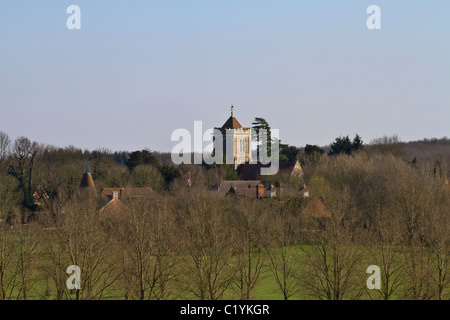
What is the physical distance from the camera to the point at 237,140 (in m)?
106

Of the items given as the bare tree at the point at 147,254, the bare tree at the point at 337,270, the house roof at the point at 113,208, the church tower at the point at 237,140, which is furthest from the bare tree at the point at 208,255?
the church tower at the point at 237,140

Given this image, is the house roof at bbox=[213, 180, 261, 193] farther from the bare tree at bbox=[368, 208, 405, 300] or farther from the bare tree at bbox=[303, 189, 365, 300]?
the bare tree at bbox=[303, 189, 365, 300]

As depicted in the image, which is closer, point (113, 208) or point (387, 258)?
point (387, 258)

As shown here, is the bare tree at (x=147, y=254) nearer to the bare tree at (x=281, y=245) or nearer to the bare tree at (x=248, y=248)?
the bare tree at (x=248, y=248)

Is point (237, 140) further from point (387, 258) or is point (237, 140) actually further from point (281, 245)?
point (387, 258)

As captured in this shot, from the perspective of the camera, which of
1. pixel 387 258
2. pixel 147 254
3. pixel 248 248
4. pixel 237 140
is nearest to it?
pixel 387 258

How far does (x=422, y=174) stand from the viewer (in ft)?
196

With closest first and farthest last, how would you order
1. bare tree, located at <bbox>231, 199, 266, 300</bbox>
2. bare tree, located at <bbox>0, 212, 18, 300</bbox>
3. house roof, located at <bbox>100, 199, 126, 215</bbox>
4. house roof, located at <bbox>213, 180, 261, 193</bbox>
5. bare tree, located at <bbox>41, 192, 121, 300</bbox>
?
bare tree, located at <bbox>41, 192, 121, 300</bbox> → bare tree, located at <bbox>0, 212, 18, 300</bbox> → bare tree, located at <bbox>231, 199, 266, 300</bbox> → house roof, located at <bbox>100, 199, 126, 215</bbox> → house roof, located at <bbox>213, 180, 261, 193</bbox>

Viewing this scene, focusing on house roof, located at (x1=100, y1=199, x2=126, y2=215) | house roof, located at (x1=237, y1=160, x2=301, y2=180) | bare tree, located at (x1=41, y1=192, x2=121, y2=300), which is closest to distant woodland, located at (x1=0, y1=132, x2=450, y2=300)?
bare tree, located at (x1=41, y1=192, x2=121, y2=300)

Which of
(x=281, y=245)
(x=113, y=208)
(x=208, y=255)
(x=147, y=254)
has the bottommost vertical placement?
(x=281, y=245)

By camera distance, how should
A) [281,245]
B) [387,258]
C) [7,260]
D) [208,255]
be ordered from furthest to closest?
[281,245] < [208,255] < [7,260] < [387,258]

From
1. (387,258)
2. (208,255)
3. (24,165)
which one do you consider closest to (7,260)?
(208,255)

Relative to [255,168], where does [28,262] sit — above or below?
below

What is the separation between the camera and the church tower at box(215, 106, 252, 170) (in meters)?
105
